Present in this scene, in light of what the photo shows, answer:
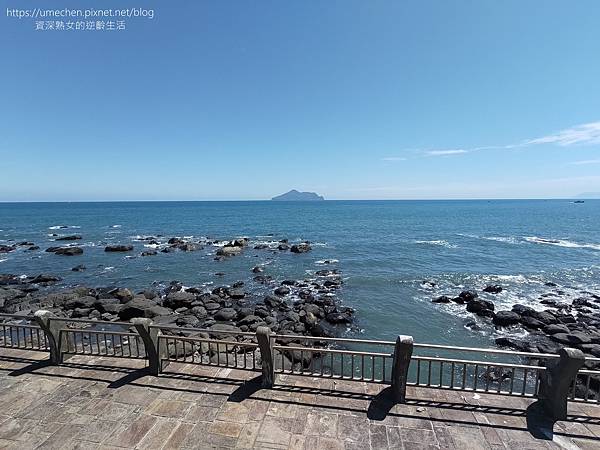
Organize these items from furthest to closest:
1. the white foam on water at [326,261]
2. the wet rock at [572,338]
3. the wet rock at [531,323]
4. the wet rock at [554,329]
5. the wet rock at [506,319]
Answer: the white foam on water at [326,261], the wet rock at [506,319], the wet rock at [531,323], the wet rock at [554,329], the wet rock at [572,338]

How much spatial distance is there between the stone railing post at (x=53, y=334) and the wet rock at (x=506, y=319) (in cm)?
2177

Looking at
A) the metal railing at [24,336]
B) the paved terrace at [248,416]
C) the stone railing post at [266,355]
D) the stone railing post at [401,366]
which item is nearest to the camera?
the paved terrace at [248,416]

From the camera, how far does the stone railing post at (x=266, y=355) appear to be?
7.49 meters

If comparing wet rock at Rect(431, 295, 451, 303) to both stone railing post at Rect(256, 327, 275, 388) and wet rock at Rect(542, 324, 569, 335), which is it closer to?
wet rock at Rect(542, 324, 569, 335)

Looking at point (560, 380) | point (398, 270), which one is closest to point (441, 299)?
point (398, 270)

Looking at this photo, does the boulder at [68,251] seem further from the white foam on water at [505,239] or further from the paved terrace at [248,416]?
the white foam on water at [505,239]

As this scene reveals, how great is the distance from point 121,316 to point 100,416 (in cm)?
1519

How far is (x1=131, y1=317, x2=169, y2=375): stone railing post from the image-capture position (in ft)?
26.8

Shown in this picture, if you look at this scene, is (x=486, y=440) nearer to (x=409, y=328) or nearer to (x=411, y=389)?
(x=411, y=389)

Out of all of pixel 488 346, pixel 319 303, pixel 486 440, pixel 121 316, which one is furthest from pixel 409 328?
pixel 121 316

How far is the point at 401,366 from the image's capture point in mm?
7168

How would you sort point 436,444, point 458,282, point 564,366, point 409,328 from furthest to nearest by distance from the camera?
point 458,282 → point 409,328 → point 564,366 → point 436,444

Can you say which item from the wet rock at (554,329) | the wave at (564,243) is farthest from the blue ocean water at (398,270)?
the wet rock at (554,329)

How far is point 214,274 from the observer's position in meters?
31.7
